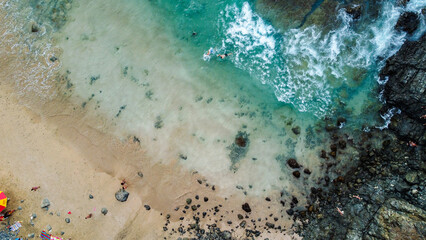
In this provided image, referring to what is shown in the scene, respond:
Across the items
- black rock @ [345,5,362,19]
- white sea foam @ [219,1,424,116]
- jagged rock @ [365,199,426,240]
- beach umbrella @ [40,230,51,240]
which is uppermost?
black rock @ [345,5,362,19]

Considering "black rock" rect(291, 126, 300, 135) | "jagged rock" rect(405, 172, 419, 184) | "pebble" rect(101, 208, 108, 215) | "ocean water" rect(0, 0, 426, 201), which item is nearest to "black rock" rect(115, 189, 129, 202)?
"pebble" rect(101, 208, 108, 215)

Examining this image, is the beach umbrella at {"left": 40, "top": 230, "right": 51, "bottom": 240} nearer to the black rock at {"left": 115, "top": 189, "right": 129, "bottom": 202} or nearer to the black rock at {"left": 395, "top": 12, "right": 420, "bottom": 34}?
the black rock at {"left": 115, "top": 189, "right": 129, "bottom": 202}

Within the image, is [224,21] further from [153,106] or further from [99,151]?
[99,151]

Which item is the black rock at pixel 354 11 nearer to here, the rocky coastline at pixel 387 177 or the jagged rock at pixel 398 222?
the rocky coastline at pixel 387 177

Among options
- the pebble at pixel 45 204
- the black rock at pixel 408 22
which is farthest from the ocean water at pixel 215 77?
the pebble at pixel 45 204

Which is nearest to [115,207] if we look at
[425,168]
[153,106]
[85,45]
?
[153,106]
